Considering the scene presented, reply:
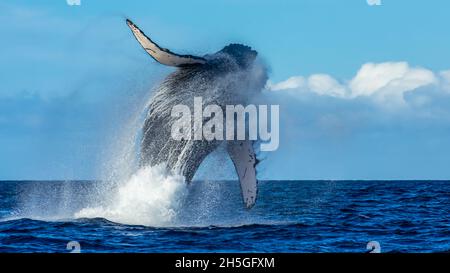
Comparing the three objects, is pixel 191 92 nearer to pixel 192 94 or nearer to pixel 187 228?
pixel 192 94

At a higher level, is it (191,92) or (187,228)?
(191,92)

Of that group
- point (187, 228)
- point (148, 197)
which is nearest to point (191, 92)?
point (148, 197)

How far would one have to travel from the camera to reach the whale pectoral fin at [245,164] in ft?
47.1

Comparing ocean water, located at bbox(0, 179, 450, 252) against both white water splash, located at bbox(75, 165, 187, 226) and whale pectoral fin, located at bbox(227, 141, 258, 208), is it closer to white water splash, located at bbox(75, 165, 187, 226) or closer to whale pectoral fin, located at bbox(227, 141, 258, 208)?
white water splash, located at bbox(75, 165, 187, 226)

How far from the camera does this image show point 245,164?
1443 centimetres

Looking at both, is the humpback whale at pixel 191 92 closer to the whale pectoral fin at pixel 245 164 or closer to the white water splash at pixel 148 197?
the white water splash at pixel 148 197

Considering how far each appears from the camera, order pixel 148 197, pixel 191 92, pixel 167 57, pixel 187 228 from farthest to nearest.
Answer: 1. pixel 148 197
2. pixel 191 92
3. pixel 167 57
4. pixel 187 228

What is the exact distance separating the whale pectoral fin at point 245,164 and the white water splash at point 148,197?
1.37 m

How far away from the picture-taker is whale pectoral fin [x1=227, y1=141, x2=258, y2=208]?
14.4 m

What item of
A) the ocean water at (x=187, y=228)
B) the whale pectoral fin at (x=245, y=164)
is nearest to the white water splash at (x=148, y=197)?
the ocean water at (x=187, y=228)

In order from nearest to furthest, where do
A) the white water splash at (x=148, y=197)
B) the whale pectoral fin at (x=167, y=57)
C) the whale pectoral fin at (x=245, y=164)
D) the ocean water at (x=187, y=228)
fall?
the ocean water at (x=187, y=228) → the whale pectoral fin at (x=167, y=57) → the white water splash at (x=148, y=197) → the whale pectoral fin at (x=245, y=164)

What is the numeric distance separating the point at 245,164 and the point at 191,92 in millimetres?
2176

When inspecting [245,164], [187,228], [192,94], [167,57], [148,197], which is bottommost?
[187,228]

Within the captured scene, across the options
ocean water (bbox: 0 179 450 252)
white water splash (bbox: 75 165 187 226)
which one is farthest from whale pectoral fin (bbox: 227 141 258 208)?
white water splash (bbox: 75 165 187 226)
